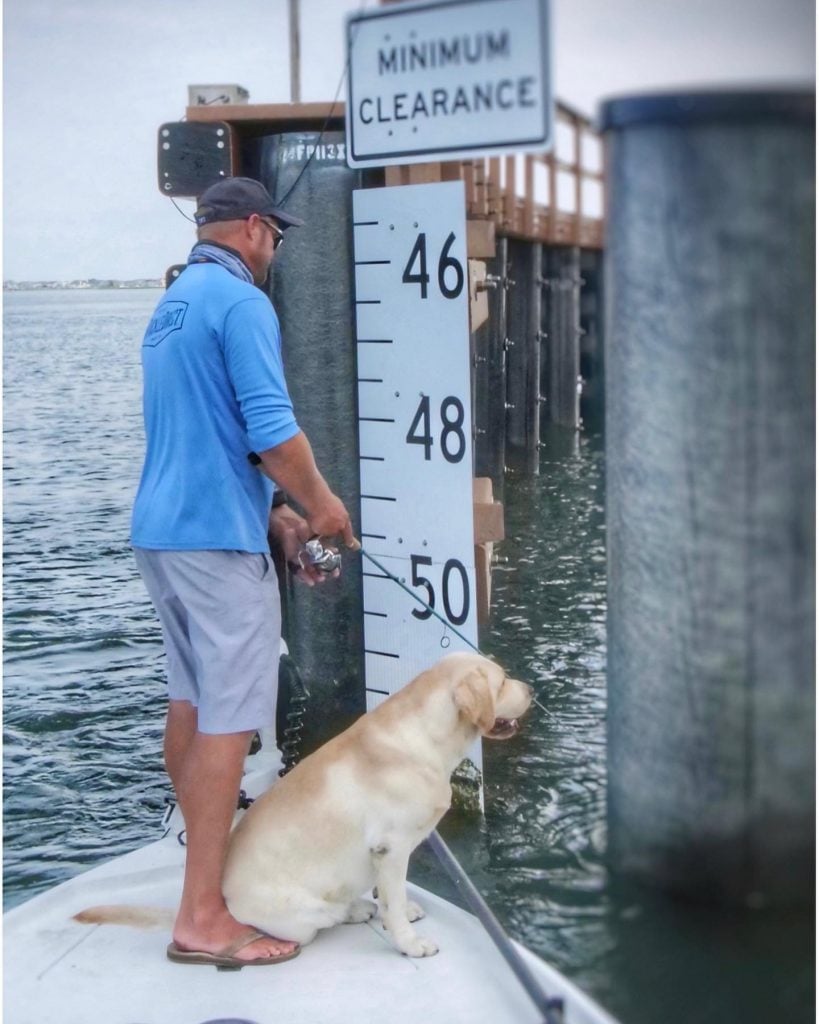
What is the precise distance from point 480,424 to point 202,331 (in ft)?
1.88

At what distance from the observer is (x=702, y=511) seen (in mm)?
1623

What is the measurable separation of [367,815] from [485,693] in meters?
0.32

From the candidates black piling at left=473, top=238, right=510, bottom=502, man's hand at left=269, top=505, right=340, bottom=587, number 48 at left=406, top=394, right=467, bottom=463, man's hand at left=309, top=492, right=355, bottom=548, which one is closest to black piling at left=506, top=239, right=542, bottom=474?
black piling at left=473, top=238, right=510, bottom=502

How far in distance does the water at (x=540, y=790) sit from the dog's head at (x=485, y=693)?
56mm

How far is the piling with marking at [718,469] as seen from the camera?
5.16 feet

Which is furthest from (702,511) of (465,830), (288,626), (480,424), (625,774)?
(288,626)

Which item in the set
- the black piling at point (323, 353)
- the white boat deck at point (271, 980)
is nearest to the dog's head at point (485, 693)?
the white boat deck at point (271, 980)

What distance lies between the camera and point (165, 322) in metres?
2.42

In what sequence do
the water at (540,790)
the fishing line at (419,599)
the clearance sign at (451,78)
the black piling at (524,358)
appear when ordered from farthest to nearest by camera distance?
the fishing line at (419,599) < the black piling at (524,358) < the clearance sign at (451,78) < the water at (540,790)

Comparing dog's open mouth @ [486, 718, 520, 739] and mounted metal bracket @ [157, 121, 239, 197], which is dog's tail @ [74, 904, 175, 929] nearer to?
dog's open mouth @ [486, 718, 520, 739]

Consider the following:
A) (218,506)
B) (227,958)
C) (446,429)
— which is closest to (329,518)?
(218,506)

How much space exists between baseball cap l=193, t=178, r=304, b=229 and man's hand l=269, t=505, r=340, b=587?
0.58 meters

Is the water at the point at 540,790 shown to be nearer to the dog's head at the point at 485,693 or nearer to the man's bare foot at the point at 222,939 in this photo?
the dog's head at the point at 485,693

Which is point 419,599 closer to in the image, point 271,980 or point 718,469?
point 271,980
